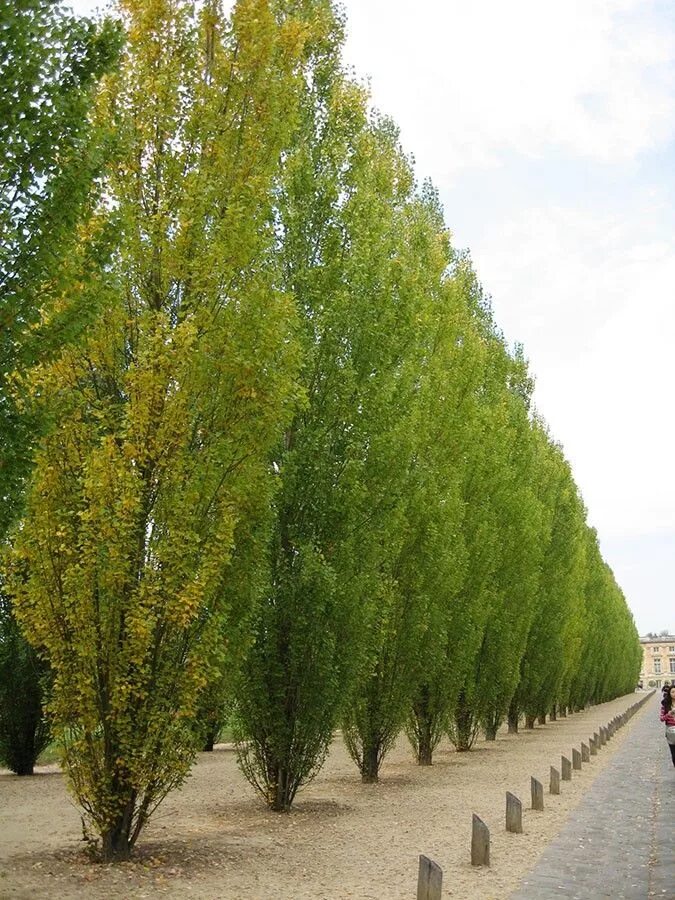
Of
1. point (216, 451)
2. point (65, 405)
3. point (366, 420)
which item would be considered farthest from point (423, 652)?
point (65, 405)

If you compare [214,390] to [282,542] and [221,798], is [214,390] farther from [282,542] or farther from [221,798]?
[221,798]

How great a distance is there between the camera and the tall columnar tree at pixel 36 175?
6.27 meters

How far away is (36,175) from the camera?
659 cm

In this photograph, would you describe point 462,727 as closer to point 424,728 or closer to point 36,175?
point 424,728

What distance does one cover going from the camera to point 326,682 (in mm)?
13156

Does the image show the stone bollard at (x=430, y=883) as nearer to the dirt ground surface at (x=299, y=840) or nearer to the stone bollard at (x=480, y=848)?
the dirt ground surface at (x=299, y=840)

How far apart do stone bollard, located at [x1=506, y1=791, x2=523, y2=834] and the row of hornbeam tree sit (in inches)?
120

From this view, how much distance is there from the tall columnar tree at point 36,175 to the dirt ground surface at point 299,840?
3.93 meters

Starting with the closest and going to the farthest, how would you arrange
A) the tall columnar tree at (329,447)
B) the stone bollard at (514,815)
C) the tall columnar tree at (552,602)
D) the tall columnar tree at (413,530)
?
1. the stone bollard at (514,815)
2. the tall columnar tree at (329,447)
3. the tall columnar tree at (413,530)
4. the tall columnar tree at (552,602)

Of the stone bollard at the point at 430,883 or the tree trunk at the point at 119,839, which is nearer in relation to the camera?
the stone bollard at the point at 430,883

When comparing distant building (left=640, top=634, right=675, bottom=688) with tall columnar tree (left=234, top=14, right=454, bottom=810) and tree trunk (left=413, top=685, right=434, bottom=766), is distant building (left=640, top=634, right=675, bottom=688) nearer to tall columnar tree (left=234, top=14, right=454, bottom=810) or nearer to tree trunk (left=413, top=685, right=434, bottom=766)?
tree trunk (left=413, top=685, right=434, bottom=766)

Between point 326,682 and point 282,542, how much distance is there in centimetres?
209

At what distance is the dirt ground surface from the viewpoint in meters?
8.25

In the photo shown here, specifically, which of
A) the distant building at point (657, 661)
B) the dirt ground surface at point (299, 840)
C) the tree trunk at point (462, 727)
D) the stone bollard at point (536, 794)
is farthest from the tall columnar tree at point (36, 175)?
the distant building at point (657, 661)
